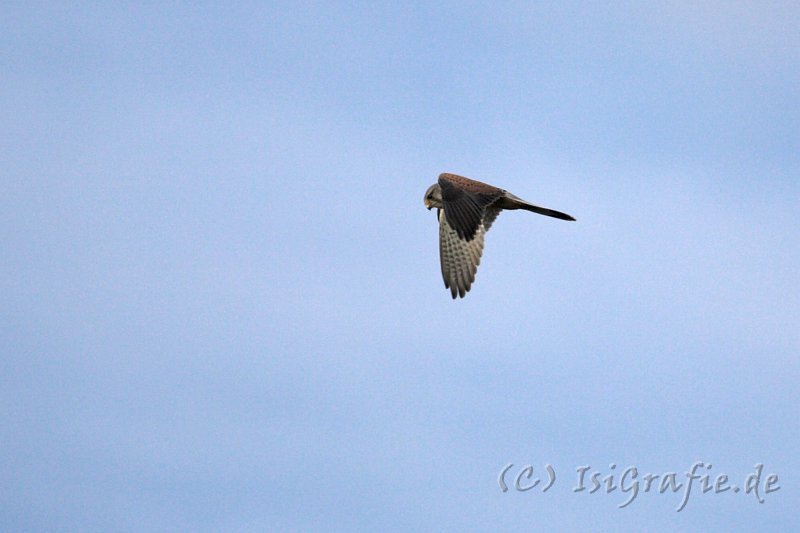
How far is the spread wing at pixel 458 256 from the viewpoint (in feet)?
61.4

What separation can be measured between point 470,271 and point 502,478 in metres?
4.52

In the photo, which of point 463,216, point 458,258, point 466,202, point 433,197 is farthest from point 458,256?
point 433,197

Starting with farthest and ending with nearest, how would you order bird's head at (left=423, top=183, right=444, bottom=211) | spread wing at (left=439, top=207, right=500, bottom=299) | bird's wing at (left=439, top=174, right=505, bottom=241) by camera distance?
bird's head at (left=423, top=183, right=444, bottom=211), bird's wing at (left=439, top=174, right=505, bottom=241), spread wing at (left=439, top=207, right=500, bottom=299)

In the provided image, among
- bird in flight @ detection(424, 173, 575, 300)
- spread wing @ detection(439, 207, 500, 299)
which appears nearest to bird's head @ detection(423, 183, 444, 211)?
bird in flight @ detection(424, 173, 575, 300)

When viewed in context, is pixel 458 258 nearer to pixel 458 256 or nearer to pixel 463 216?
pixel 458 256

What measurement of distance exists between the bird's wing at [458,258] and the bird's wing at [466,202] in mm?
93

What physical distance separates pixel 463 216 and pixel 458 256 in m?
0.74

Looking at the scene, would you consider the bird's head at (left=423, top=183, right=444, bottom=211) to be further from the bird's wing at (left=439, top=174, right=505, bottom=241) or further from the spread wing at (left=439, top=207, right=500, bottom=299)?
the spread wing at (left=439, top=207, right=500, bottom=299)

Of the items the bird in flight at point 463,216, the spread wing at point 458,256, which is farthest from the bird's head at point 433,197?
the spread wing at point 458,256

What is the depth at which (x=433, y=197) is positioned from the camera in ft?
66.2

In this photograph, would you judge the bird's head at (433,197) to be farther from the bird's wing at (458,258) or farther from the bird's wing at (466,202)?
the bird's wing at (458,258)

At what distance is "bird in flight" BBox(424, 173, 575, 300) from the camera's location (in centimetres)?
1878

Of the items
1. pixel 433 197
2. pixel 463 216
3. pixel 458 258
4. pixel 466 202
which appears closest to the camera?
pixel 458 258

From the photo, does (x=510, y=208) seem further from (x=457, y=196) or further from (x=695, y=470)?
(x=695, y=470)
